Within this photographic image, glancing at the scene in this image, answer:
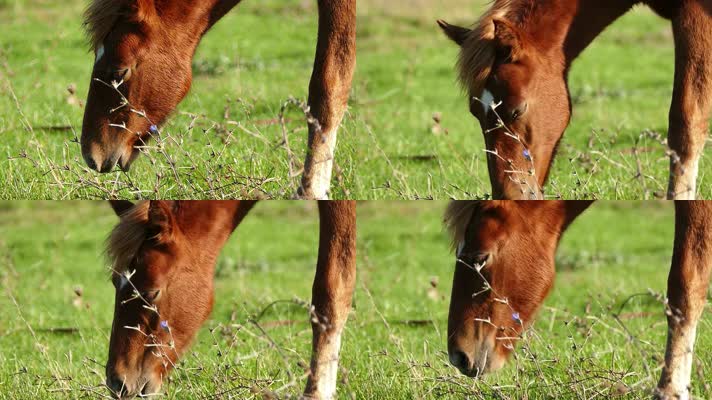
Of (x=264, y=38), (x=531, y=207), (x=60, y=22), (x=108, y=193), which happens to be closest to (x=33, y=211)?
(x=60, y=22)

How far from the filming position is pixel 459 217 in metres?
5.54

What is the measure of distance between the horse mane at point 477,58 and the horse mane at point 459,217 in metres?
0.79

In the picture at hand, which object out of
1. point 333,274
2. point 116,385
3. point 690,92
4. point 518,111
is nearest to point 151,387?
point 116,385

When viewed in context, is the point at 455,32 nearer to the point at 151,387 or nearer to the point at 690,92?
the point at 690,92

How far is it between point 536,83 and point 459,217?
1075 mm

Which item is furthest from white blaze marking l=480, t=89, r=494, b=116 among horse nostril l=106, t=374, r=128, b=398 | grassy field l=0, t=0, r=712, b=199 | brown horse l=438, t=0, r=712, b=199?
horse nostril l=106, t=374, r=128, b=398

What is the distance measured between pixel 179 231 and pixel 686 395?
2805 millimetres

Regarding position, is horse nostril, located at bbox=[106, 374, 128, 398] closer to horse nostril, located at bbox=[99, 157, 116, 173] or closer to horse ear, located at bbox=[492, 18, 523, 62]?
horse nostril, located at bbox=[99, 157, 116, 173]

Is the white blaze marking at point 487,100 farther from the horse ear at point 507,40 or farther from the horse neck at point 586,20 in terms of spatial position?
the horse neck at point 586,20

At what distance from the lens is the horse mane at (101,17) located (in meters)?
6.18

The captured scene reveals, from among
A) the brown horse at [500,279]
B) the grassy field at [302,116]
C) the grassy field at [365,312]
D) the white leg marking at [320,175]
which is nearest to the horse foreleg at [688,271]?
the brown horse at [500,279]

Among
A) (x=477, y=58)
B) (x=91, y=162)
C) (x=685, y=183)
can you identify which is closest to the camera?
(x=477, y=58)

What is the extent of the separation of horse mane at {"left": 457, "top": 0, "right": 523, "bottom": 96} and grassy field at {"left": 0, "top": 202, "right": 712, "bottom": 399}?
1.35 m

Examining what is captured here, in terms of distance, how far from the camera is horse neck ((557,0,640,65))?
6312 mm
